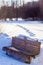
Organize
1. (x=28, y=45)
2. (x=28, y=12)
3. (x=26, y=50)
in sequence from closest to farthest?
(x=28, y=45) → (x=26, y=50) → (x=28, y=12)

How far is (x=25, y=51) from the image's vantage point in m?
6.41

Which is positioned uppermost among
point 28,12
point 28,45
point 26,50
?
point 28,45

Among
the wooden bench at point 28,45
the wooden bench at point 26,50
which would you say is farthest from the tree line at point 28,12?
the wooden bench at point 26,50

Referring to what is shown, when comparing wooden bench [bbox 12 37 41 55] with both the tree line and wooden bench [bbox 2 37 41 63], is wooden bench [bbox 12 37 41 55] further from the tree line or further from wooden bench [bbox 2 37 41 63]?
the tree line

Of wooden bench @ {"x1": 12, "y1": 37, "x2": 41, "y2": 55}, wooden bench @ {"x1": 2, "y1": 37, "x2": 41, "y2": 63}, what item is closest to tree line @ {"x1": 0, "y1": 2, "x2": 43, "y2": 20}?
wooden bench @ {"x1": 12, "y1": 37, "x2": 41, "y2": 55}

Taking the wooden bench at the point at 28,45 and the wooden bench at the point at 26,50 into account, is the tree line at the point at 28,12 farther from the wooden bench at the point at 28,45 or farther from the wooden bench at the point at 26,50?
the wooden bench at the point at 26,50

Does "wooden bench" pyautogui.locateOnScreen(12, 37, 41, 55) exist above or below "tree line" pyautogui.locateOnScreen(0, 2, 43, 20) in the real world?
above

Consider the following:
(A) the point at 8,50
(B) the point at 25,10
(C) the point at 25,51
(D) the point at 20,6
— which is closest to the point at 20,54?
(C) the point at 25,51

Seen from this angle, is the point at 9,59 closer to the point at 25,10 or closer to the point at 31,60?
the point at 31,60

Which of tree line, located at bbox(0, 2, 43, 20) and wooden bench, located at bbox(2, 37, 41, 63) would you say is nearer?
wooden bench, located at bbox(2, 37, 41, 63)

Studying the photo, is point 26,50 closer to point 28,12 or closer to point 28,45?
point 28,45

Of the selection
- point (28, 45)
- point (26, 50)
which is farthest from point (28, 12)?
point (28, 45)

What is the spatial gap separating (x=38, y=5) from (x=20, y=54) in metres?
38.5

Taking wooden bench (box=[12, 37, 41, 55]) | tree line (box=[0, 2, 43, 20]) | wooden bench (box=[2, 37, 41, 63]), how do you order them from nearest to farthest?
wooden bench (box=[2, 37, 41, 63])
wooden bench (box=[12, 37, 41, 55])
tree line (box=[0, 2, 43, 20])
